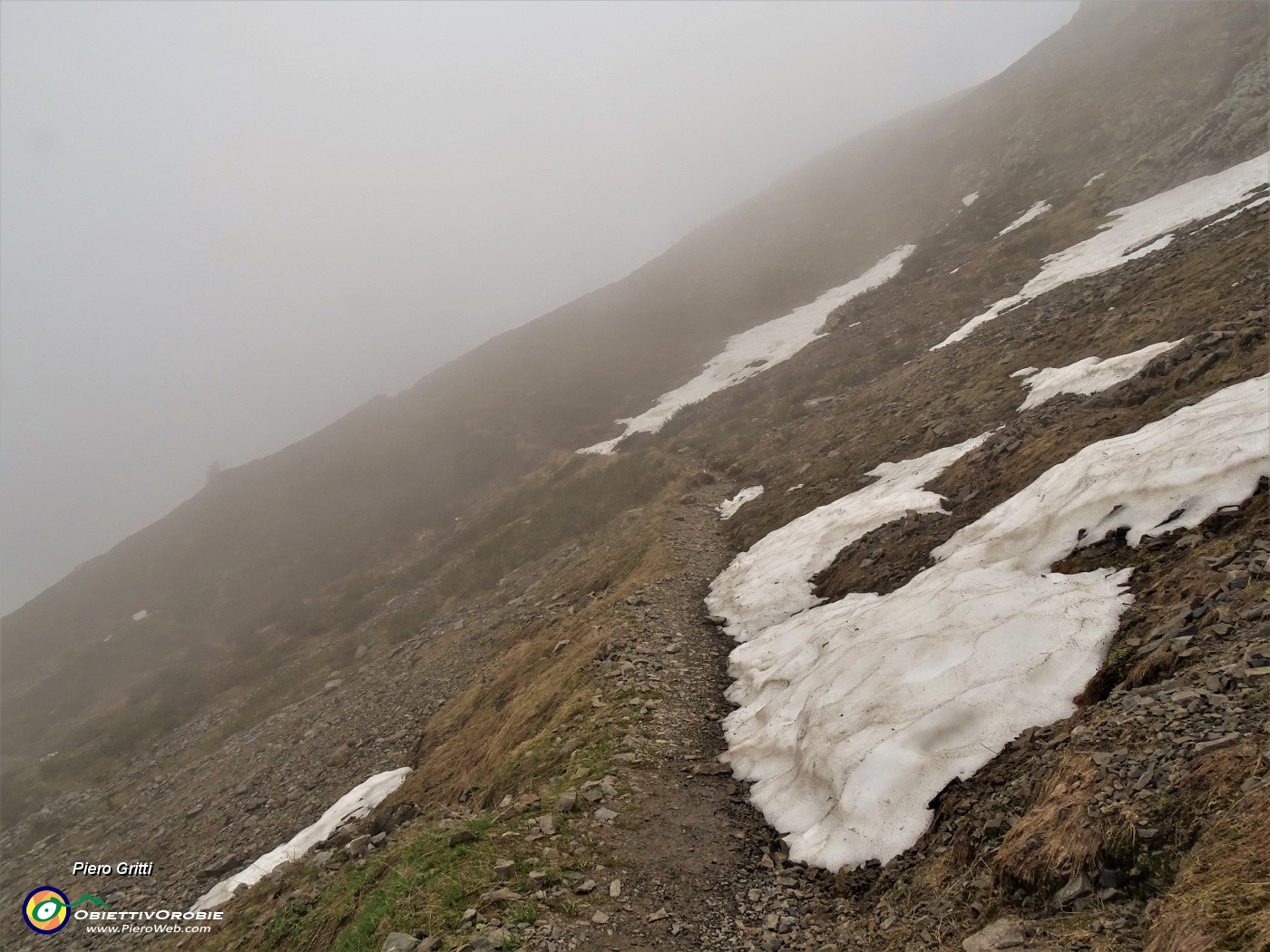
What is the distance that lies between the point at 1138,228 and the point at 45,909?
43.6m

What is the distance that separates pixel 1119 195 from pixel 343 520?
5467cm

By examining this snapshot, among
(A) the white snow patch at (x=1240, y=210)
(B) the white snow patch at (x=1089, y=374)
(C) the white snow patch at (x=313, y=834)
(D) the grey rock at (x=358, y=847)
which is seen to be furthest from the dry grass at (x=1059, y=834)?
(A) the white snow patch at (x=1240, y=210)

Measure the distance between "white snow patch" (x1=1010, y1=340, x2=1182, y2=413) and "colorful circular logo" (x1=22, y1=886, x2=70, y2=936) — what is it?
2777 centimetres

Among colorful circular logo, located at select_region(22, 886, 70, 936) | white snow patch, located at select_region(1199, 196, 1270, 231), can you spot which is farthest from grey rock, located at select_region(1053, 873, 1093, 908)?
white snow patch, located at select_region(1199, 196, 1270, 231)

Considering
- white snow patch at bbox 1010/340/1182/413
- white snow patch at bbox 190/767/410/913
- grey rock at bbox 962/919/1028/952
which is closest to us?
grey rock at bbox 962/919/1028/952

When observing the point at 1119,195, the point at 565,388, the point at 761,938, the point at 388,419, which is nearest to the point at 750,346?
the point at 565,388

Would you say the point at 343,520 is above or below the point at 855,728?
above

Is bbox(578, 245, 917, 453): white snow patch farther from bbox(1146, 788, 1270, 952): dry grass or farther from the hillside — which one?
bbox(1146, 788, 1270, 952): dry grass

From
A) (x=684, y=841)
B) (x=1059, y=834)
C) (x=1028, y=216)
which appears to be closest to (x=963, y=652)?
(x=1059, y=834)

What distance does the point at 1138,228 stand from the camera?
26281 millimetres

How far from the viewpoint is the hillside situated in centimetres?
569

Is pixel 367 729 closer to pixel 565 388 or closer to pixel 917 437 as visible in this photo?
pixel 917 437

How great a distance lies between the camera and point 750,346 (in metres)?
52.8

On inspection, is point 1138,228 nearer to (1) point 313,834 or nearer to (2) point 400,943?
(2) point 400,943
